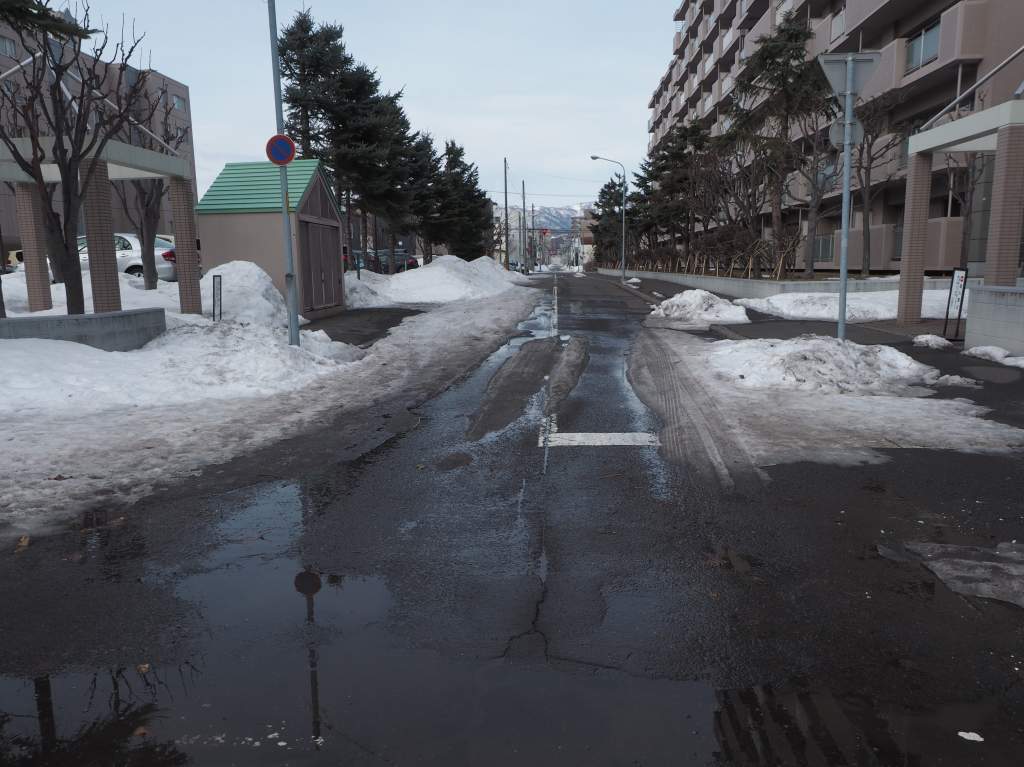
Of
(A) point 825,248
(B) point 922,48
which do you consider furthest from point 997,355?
(A) point 825,248

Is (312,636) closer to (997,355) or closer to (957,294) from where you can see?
(997,355)

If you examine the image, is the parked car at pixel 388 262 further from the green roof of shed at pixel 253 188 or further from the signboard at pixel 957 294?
the signboard at pixel 957 294

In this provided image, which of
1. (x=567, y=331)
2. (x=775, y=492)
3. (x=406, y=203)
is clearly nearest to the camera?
(x=775, y=492)

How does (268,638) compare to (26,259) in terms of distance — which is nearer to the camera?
(268,638)

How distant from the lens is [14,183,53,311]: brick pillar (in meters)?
14.9

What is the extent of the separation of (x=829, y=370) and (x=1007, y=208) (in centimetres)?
680

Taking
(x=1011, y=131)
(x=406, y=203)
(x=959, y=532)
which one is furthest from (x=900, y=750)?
(x=406, y=203)

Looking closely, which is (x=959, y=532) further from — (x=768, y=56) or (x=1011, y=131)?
(x=768, y=56)

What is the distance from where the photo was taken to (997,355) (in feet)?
39.2

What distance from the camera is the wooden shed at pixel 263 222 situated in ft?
66.8

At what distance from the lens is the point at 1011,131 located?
1338 centimetres

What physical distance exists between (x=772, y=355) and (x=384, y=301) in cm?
1853

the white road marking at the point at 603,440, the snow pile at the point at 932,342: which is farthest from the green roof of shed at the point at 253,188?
the snow pile at the point at 932,342

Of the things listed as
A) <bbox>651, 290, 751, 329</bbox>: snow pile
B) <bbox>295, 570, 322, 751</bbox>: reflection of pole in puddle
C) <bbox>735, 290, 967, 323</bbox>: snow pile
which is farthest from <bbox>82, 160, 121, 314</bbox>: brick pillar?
<bbox>735, 290, 967, 323</bbox>: snow pile
